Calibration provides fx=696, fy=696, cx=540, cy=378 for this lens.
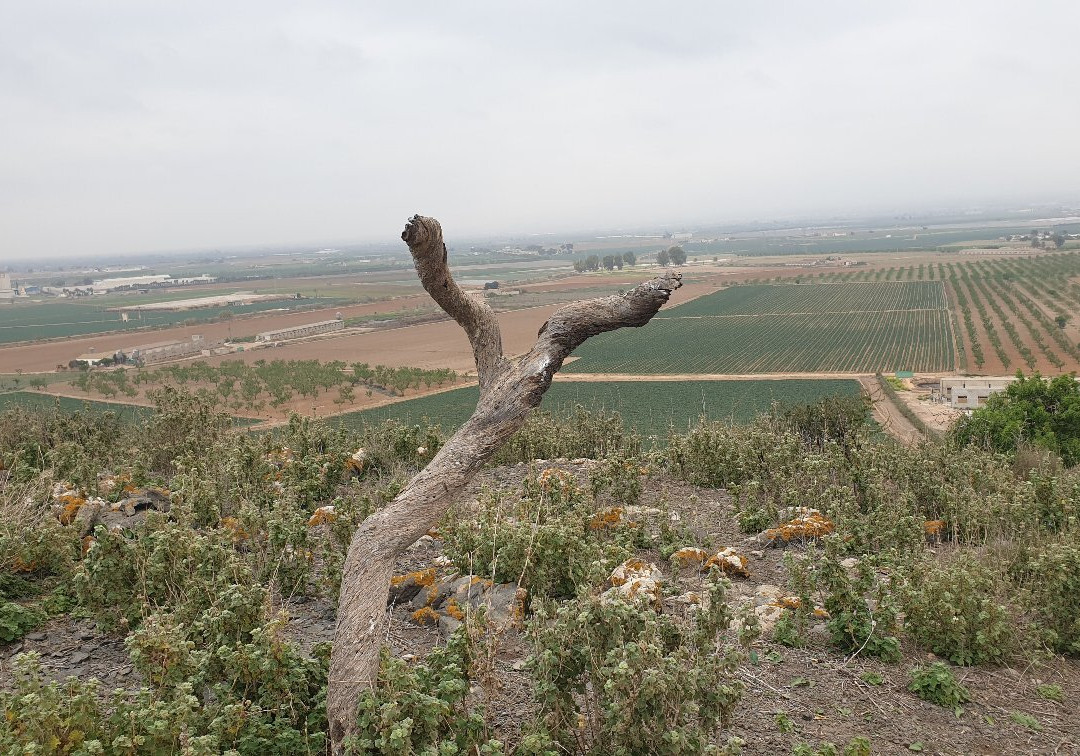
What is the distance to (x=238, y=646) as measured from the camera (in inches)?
157

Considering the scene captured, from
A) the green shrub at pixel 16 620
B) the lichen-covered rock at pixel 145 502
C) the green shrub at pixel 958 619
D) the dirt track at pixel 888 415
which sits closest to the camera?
the green shrub at pixel 958 619

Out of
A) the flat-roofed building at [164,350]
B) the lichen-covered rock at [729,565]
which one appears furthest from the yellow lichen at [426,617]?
the flat-roofed building at [164,350]

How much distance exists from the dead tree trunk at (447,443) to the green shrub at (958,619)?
3.01 metres

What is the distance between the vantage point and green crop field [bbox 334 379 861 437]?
32.0m

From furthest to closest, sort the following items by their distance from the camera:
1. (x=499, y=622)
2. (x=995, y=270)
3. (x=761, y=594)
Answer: (x=995, y=270) < (x=761, y=594) < (x=499, y=622)

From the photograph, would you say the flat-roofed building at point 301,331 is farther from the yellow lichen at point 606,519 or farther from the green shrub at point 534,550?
Answer: the green shrub at point 534,550

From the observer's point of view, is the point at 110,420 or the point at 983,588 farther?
the point at 110,420

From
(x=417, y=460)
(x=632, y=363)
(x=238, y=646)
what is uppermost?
(x=238, y=646)

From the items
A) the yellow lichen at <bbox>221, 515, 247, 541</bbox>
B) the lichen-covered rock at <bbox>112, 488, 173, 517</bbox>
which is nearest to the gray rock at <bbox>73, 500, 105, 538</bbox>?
the lichen-covered rock at <bbox>112, 488, 173, 517</bbox>

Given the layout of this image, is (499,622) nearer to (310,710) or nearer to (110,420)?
(310,710)

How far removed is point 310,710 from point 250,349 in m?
62.7

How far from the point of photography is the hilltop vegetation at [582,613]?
142 inches

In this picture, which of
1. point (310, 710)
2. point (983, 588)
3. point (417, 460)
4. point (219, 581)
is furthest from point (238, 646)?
point (417, 460)

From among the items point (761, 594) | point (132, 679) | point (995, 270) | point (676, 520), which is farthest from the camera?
point (995, 270)
